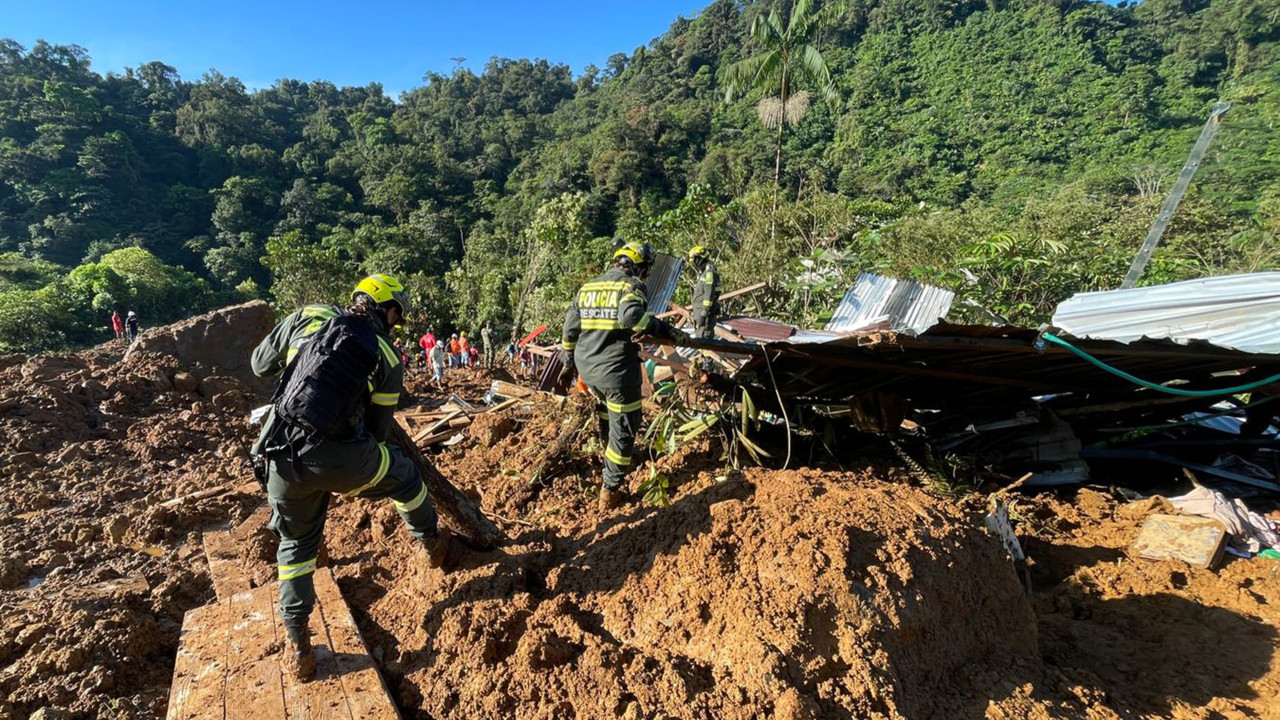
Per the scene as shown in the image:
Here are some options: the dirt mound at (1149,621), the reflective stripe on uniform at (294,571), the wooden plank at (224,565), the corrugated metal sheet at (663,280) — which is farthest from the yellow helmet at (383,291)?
the corrugated metal sheet at (663,280)

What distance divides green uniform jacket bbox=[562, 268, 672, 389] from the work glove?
60 cm

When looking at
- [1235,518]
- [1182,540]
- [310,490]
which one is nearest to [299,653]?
[310,490]

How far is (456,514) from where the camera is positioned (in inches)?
125

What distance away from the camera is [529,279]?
18.0 meters

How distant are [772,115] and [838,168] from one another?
35501 mm

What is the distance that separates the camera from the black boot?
Result: 2352 mm

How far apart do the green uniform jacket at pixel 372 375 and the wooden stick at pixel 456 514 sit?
38 cm

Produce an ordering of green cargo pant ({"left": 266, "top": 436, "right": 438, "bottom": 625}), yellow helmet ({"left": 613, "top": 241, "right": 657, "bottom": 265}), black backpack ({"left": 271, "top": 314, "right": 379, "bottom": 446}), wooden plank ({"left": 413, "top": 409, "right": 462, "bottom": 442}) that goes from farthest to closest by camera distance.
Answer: wooden plank ({"left": 413, "top": 409, "right": 462, "bottom": 442}) → yellow helmet ({"left": 613, "top": 241, "right": 657, "bottom": 265}) → green cargo pant ({"left": 266, "top": 436, "right": 438, "bottom": 625}) → black backpack ({"left": 271, "top": 314, "right": 379, "bottom": 446})

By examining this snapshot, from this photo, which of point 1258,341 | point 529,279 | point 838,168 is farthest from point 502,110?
point 1258,341

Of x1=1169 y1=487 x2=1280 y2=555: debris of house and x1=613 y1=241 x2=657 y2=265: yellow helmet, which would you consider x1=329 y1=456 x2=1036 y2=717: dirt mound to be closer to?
x1=613 y1=241 x2=657 y2=265: yellow helmet

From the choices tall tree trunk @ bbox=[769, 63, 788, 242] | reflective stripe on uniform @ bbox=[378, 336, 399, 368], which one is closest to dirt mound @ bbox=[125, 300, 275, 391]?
reflective stripe on uniform @ bbox=[378, 336, 399, 368]

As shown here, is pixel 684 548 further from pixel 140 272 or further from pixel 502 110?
pixel 502 110

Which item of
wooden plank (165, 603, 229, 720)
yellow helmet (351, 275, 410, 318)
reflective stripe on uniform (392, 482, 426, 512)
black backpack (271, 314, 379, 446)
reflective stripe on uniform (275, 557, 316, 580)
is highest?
yellow helmet (351, 275, 410, 318)

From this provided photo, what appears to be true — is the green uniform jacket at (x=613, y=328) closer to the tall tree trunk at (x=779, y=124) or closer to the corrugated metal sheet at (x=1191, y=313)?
the corrugated metal sheet at (x=1191, y=313)
